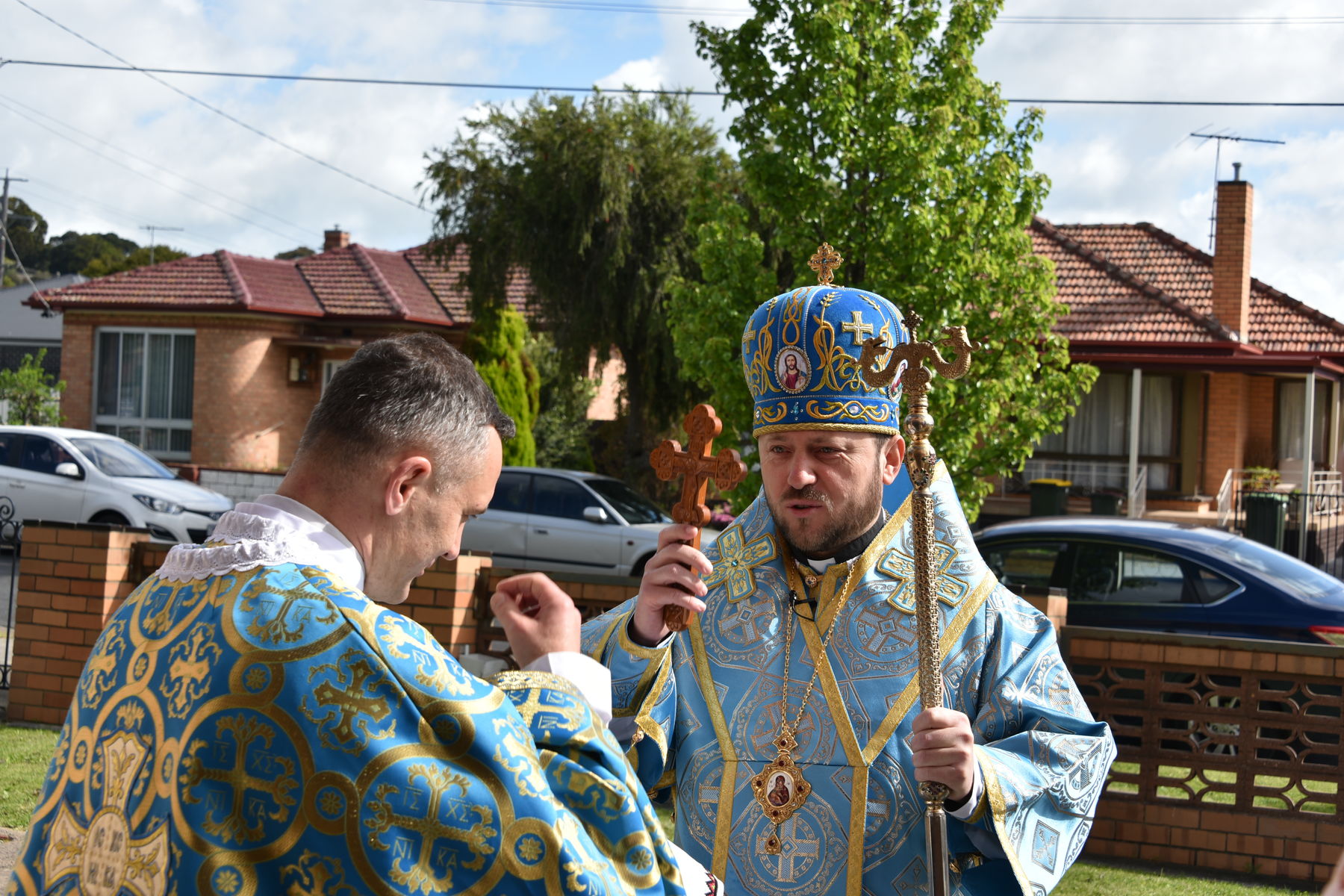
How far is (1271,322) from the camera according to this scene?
24188mm

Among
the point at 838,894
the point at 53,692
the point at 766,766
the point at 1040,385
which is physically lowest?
the point at 53,692

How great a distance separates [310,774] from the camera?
1.54m

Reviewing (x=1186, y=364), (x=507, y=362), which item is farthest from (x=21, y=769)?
(x=1186, y=364)

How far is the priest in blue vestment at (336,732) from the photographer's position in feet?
5.04

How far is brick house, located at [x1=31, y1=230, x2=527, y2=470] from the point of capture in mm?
24938

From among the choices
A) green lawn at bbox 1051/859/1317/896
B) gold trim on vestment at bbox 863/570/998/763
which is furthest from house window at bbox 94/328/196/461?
gold trim on vestment at bbox 863/570/998/763

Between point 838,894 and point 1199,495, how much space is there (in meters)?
21.8

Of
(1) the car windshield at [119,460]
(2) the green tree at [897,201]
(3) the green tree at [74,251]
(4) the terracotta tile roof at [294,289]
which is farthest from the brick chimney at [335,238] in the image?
(3) the green tree at [74,251]

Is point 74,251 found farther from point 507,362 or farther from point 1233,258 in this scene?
point 1233,258

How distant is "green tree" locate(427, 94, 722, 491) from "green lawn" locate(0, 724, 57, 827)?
12.4 m

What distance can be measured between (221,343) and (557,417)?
697 cm

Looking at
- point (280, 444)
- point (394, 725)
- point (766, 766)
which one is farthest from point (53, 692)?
point (280, 444)

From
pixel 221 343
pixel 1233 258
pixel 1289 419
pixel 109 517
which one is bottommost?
pixel 109 517

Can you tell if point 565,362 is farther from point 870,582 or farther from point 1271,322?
point 870,582
